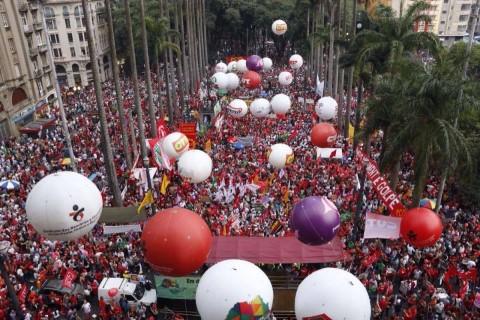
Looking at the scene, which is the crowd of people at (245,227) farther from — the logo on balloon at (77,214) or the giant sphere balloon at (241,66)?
the giant sphere balloon at (241,66)

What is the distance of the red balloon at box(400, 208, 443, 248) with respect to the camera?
14.4 meters

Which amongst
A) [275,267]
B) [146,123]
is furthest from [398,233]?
[146,123]

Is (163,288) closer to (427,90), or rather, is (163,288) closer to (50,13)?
(427,90)

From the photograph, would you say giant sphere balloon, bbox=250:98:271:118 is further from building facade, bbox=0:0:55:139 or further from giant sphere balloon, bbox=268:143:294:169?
building facade, bbox=0:0:55:139

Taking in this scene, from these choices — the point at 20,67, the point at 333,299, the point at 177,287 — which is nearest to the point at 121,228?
Result: the point at 177,287

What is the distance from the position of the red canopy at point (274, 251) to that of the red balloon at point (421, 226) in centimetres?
263

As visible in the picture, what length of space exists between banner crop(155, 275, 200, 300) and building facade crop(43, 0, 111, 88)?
153 feet

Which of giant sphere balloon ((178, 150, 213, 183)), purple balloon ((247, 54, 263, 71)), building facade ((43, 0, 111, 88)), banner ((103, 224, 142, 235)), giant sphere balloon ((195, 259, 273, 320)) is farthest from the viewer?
building facade ((43, 0, 111, 88))

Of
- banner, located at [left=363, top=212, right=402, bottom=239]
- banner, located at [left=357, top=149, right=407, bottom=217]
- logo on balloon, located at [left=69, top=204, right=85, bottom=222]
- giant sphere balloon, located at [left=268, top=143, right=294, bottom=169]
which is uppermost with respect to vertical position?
logo on balloon, located at [left=69, top=204, right=85, bottom=222]

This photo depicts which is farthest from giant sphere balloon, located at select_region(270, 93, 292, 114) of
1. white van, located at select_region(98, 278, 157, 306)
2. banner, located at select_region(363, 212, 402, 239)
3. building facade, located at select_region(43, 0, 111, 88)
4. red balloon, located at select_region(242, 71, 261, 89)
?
building facade, located at select_region(43, 0, 111, 88)

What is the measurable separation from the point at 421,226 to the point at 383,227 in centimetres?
156

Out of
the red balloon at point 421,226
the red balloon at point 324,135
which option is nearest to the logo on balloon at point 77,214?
the red balloon at point 421,226

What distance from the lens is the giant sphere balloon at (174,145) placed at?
2270cm

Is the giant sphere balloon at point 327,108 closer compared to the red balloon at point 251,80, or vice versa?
the giant sphere balloon at point 327,108
